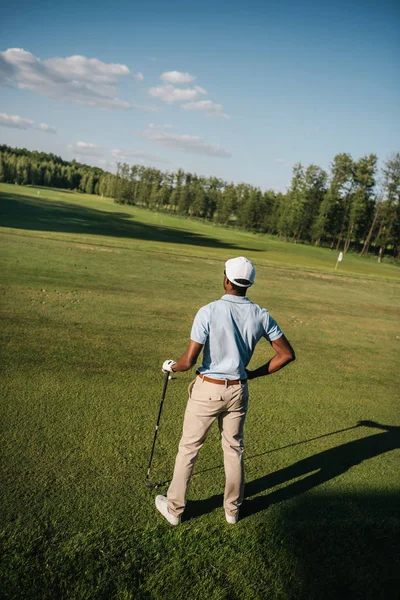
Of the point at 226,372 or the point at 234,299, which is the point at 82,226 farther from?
the point at 226,372

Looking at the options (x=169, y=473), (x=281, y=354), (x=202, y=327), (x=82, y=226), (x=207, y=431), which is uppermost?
(x=202, y=327)

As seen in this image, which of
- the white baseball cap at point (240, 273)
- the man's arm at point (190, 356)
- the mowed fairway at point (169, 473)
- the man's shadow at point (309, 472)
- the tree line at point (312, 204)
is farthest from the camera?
the tree line at point (312, 204)

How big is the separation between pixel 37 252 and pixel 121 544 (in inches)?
705

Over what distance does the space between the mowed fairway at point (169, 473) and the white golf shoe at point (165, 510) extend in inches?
2.7

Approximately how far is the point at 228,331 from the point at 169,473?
1.97m

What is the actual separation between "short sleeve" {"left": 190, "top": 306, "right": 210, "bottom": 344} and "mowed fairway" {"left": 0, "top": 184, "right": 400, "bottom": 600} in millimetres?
1762

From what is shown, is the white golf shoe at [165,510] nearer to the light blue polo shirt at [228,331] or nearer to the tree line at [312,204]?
the light blue polo shirt at [228,331]

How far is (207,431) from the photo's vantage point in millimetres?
3996

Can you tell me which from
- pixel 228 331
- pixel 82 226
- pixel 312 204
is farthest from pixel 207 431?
pixel 312 204

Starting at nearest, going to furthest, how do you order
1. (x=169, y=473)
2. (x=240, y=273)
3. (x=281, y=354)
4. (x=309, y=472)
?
(x=240, y=273) < (x=281, y=354) < (x=169, y=473) < (x=309, y=472)

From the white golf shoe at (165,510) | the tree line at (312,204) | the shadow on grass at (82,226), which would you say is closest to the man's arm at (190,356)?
the white golf shoe at (165,510)

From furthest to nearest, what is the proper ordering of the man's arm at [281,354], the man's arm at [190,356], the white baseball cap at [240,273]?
1. the man's arm at [281,354]
2. the man's arm at [190,356]
3. the white baseball cap at [240,273]

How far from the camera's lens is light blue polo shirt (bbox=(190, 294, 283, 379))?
3.87 m

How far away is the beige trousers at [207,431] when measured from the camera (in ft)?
12.9
